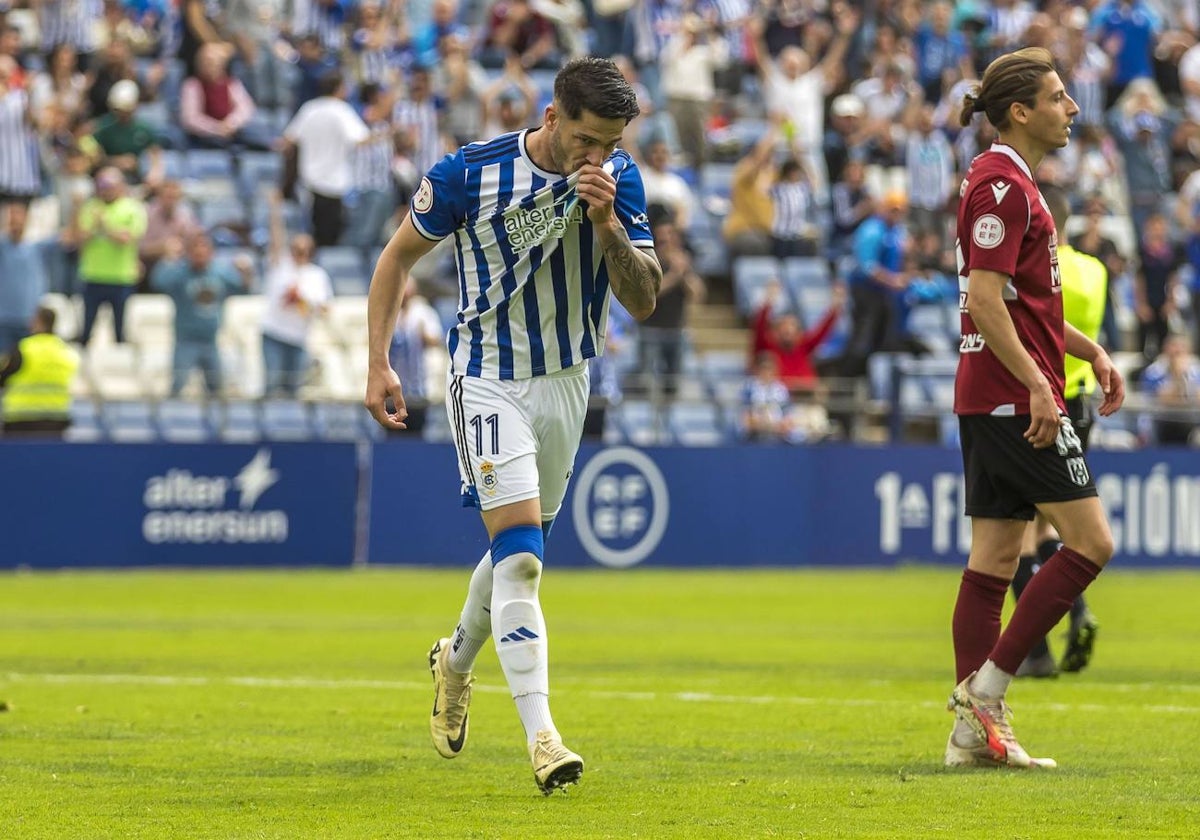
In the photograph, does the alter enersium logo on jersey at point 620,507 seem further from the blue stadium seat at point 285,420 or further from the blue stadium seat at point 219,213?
the blue stadium seat at point 219,213

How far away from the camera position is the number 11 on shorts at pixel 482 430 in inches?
276

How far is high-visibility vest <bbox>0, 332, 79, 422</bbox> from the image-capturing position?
18828 millimetres

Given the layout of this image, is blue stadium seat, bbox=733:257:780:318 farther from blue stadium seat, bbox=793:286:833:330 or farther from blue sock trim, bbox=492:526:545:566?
blue sock trim, bbox=492:526:545:566

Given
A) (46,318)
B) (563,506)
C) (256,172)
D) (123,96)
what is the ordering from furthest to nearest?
(256,172) → (123,96) → (563,506) → (46,318)

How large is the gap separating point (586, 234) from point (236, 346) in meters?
13.9

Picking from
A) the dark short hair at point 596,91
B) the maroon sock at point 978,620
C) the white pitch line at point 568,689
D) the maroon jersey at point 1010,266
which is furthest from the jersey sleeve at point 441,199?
the white pitch line at point 568,689

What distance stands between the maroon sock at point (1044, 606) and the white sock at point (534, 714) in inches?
67.2

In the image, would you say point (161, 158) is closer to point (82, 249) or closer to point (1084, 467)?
point (82, 249)

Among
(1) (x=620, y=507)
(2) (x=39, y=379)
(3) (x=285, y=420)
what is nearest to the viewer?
(2) (x=39, y=379)

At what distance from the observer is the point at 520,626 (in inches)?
270

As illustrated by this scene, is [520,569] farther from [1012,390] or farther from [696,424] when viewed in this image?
[696,424]

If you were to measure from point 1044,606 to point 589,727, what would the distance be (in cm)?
215

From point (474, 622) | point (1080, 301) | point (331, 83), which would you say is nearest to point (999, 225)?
point (474, 622)

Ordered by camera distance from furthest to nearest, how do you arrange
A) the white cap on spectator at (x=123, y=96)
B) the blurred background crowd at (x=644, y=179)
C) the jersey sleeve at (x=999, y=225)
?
the white cap on spectator at (x=123, y=96), the blurred background crowd at (x=644, y=179), the jersey sleeve at (x=999, y=225)
